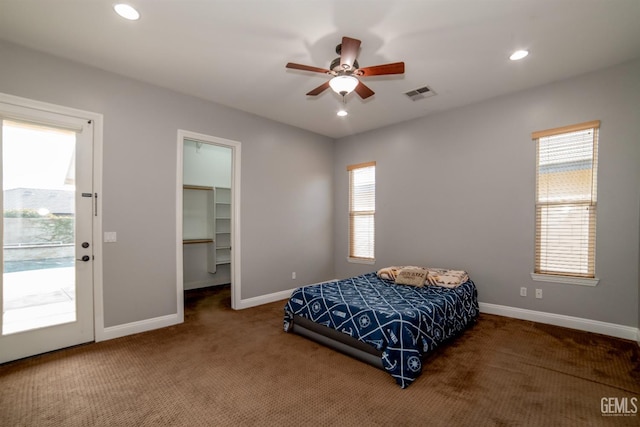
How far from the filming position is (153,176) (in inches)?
145

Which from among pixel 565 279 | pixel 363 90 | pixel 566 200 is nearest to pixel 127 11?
pixel 363 90

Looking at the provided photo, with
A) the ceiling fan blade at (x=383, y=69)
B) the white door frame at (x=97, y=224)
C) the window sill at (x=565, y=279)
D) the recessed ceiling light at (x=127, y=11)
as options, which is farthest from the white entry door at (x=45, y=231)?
the window sill at (x=565, y=279)

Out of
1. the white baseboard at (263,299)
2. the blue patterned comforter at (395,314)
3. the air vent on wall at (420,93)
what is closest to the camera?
the blue patterned comforter at (395,314)

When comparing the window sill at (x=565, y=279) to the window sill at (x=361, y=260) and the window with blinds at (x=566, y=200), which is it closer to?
the window with blinds at (x=566, y=200)

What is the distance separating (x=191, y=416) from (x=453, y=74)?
4.13 meters

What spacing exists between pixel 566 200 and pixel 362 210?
301 centimetres

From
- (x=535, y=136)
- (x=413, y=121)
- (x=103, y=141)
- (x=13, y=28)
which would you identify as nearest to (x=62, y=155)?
(x=103, y=141)

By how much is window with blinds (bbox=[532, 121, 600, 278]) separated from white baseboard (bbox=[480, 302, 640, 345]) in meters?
0.52

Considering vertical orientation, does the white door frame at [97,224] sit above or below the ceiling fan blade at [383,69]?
below

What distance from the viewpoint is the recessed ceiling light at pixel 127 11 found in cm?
233

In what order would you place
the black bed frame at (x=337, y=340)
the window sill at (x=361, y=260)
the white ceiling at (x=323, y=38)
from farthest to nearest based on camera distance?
1. the window sill at (x=361, y=260)
2. the black bed frame at (x=337, y=340)
3. the white ceiling at (x=323, y=38)

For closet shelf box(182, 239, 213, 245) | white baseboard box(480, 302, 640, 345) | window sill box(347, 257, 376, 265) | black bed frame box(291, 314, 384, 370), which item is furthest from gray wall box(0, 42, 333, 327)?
white baseboard box(480, 302, 640, 345)

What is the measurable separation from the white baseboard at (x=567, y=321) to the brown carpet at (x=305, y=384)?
13 centimetres

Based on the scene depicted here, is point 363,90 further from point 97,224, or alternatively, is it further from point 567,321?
point 567,321
